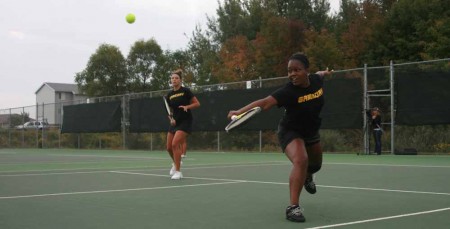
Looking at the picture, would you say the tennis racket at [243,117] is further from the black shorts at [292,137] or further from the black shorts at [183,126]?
the black shorts at [183,126]

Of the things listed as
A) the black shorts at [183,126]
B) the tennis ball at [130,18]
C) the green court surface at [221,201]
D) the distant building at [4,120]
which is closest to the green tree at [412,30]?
the tennis ball at [130,18]

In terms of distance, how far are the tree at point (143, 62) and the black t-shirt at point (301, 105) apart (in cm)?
4936

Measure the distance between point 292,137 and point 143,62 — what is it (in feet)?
165

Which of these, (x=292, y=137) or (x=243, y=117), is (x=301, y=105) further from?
(x=243, y=117)

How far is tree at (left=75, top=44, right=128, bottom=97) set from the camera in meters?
53.9

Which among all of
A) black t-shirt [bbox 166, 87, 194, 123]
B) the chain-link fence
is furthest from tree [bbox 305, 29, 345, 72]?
black t-shirt [bbox 166, 87, 194, 123]

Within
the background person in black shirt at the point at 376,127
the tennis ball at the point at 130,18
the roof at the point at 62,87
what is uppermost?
the roof at the point at 62,87

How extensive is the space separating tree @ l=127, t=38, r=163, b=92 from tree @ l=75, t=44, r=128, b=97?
879 mm

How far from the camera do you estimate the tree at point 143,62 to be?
54094 millimetres

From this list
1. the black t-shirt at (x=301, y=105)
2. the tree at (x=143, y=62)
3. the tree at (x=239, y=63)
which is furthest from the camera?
the tree at (x=143, y=62)

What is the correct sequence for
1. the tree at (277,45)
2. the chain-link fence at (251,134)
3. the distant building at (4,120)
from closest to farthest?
the chain-link fence at (251,134) → the tree at (277,45) → the distant building at (4,120)

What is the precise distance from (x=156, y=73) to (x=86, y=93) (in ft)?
23.6

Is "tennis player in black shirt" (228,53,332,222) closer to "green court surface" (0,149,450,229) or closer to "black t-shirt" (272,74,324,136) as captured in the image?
"black t-shirt" (272,74,324,136)

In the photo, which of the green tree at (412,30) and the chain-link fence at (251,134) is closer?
the chain-link fence at (251,134)
